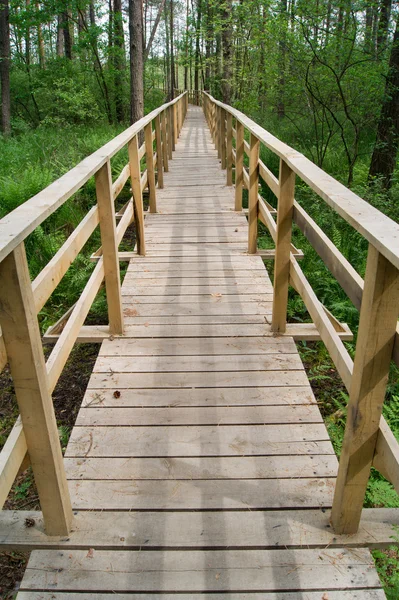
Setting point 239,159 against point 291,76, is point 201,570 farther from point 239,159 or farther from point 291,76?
point 291,76

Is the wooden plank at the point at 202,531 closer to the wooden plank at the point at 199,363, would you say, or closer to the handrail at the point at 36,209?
the wooden plank at the point at 199,363

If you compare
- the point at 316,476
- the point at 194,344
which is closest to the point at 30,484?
the point at 194,344

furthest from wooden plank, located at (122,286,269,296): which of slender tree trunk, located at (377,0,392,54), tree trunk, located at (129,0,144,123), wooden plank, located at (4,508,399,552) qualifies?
tree trunk, located at (129,0,144,123)

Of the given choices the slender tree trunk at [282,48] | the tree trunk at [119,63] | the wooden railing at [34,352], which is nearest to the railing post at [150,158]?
the wooden railing at [34,352]

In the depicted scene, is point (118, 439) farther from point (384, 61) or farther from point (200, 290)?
point (384, 61)

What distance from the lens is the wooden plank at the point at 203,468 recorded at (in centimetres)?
235

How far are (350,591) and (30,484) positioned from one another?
1830mm

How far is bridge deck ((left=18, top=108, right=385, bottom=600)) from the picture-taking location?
189 cm

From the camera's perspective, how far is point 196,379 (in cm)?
309

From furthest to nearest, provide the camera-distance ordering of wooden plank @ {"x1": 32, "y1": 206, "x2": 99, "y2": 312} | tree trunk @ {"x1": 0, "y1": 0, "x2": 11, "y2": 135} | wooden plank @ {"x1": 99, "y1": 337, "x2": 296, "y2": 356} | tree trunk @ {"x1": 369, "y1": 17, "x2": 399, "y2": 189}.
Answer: tree trunk @ {"x1": 0, "y1": 0, "x2": 11, "y2": 135} < tree trunk @ {"x1": 369, "y1": 17, "x2": 399, "y2": 189} < wooden plank @ {"x1": 99, "y1": 337, "x2": 296, "y2": 356} < wooden plank @ {"x1": 32, "y1": 206, "x2": 99, "y2": 312}

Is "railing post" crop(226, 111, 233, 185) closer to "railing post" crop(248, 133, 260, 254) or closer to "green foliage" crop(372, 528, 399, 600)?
"railing post" crop(248, 133, 260, 254)

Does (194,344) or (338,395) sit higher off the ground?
(194,344)

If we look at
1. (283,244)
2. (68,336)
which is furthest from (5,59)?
(68,336)

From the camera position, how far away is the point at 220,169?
9938mm
